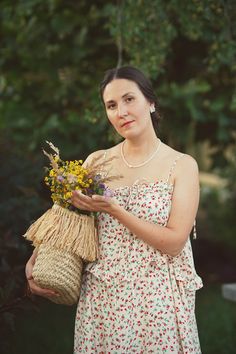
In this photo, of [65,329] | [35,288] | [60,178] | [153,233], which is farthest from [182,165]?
[65,329]

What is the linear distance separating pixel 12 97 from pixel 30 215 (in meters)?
2.42

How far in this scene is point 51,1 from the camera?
589 centimetres

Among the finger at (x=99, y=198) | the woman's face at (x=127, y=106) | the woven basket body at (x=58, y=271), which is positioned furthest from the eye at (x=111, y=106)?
the woven basket body at (x=58, y=271)

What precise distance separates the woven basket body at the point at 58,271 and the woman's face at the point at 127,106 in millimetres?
695

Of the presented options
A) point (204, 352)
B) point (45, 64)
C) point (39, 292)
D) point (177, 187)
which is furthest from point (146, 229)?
point (45, 64)

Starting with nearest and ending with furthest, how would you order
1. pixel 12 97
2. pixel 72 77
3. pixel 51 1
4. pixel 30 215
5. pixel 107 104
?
1. pixel 107 104
2. pixel 30 215
3. pixel 51 1
4. pixel 72 77
5. pixel 12 97

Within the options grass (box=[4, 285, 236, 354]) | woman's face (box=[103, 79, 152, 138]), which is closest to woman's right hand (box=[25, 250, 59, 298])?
woman's face (box=[103, 79, 152, 138])

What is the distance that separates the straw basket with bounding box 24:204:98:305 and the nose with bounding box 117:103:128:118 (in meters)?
0.53

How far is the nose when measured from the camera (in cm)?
285

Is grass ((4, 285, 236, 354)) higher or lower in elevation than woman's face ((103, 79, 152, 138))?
lower

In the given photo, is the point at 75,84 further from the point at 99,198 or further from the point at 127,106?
the point at 99,198

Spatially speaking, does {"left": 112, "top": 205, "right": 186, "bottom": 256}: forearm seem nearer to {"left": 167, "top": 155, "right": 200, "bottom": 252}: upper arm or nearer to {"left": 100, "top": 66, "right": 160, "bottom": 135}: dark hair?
{"left": 167, "top": 155, "right": 200, "bottom": 252}: upper arm

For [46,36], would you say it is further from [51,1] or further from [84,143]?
[84,143]

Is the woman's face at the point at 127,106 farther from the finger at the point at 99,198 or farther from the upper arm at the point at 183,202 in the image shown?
the finger at the point at 99,198
